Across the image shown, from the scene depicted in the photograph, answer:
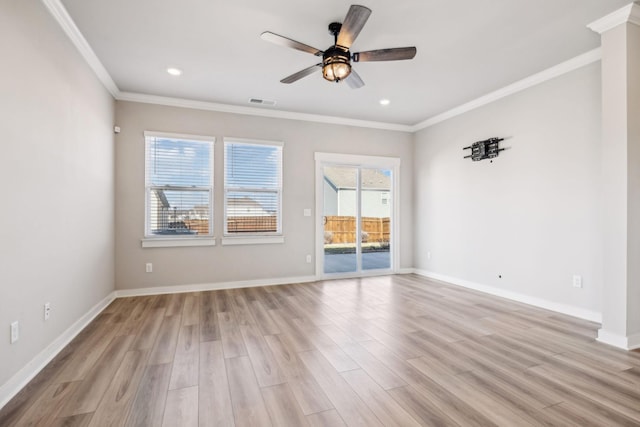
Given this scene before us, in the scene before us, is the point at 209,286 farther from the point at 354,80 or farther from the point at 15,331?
the point at 354,80

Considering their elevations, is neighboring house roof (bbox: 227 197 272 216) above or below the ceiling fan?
below

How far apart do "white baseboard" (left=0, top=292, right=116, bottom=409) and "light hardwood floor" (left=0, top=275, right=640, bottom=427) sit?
0.05 meters

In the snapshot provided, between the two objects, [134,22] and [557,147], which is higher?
[134,22]

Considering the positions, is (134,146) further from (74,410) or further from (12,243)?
(74,410)

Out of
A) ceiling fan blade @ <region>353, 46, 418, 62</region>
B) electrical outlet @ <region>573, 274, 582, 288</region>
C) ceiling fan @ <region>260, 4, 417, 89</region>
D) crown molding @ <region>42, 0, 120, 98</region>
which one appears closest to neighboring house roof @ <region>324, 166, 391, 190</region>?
ceiling fan @ <region>260, 4, 417, 89</region>

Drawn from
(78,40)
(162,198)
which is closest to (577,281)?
(162,198)

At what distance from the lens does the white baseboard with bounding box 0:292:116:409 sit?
1.88 meters

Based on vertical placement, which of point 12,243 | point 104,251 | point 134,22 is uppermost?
point 134,22

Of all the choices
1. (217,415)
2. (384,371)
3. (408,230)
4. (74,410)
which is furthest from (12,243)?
(408,230)

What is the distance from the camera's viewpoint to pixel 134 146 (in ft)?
14.2

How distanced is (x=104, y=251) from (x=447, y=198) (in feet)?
16.8

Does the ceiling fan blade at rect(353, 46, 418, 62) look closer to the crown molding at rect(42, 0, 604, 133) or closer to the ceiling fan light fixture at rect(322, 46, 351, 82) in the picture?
the ceiling fan light fixture at rect(322, 46, 351, 82)

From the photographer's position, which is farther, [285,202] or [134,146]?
[285,202]

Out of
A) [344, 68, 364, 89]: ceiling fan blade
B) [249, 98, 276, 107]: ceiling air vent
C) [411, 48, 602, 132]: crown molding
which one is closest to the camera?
[344, 68, 364, 89]: ceiling fan blade
